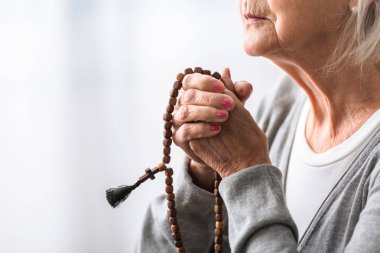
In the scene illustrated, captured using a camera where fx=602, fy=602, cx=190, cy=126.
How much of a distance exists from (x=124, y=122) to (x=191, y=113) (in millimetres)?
757

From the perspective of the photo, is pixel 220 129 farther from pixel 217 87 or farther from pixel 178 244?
pixel 178 244

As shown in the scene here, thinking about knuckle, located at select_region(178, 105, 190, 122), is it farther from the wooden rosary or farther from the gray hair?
the gray hair

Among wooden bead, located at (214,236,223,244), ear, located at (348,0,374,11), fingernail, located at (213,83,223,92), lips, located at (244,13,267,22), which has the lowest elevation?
wooden bead, located at (214,236,223,244)

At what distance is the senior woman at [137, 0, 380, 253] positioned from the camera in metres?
1.02

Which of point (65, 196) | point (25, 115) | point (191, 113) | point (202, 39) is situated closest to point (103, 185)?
point (65, 196)

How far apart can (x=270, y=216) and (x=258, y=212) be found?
0.02 meters

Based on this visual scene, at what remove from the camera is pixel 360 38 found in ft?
3.74

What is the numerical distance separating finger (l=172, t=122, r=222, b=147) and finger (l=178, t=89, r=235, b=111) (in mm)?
37

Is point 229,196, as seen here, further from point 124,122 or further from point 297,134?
point 124,122

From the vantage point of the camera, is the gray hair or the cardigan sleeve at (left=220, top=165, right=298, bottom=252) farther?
the gray hair

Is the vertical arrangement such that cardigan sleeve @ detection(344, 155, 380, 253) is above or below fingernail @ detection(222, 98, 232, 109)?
below

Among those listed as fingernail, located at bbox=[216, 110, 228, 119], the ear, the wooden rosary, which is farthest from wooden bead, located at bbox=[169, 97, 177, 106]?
the ear

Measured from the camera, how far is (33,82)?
1.72m

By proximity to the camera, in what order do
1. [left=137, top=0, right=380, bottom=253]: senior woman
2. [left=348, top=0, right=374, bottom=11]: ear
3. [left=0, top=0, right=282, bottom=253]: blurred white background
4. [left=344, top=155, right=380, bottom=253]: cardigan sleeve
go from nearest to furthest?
[left=344, top=155, right=380, bottom=253]: cardigan sleeve < [left=137, top=0, right=380, bottom=253]: senior woman < [left=348, top=0, right=374, bottom=11]: ear < [left=0, top=0, right=282, bottom=253]: blurred white background
